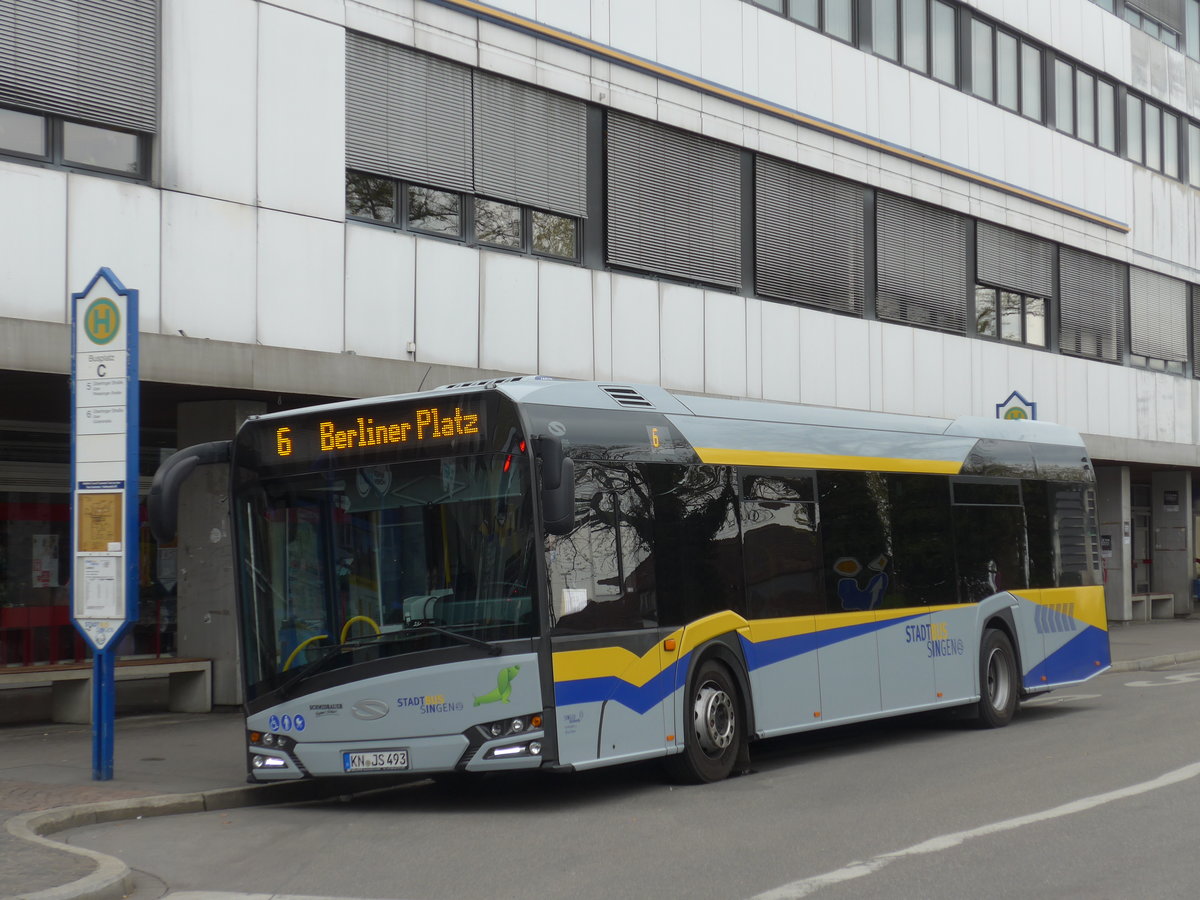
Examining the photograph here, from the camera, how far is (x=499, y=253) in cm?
1812

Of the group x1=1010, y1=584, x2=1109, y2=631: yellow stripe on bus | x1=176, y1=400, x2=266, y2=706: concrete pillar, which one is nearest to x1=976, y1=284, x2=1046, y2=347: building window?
x1=1010, y1=584, x2=1109, y2=631: yellow stripe on bus

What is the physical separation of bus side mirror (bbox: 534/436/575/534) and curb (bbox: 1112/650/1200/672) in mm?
15547

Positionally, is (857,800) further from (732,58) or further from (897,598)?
(732,58)

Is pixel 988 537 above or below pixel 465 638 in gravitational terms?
above

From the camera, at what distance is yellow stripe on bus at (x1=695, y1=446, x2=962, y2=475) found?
12086 mm

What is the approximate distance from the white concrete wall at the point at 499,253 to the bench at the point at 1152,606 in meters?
6.67

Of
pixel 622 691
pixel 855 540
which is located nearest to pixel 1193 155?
pixel 855 540

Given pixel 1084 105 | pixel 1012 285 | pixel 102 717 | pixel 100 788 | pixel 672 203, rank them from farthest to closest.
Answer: pixel 1084 105 → pixel 1012 285 → pixel 672 203 → pixel 102 717 → pixel 100 788

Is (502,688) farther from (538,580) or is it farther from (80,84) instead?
(80,84)

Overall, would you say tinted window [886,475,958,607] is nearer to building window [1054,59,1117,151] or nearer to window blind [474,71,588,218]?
window blind [474,71,588,218]

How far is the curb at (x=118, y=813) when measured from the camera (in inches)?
297

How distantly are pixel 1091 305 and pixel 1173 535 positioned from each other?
8.12 m

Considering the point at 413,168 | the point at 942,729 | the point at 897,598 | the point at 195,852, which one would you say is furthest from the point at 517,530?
the point at 413,168

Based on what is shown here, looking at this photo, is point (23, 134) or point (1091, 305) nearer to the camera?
point (23, 134)
